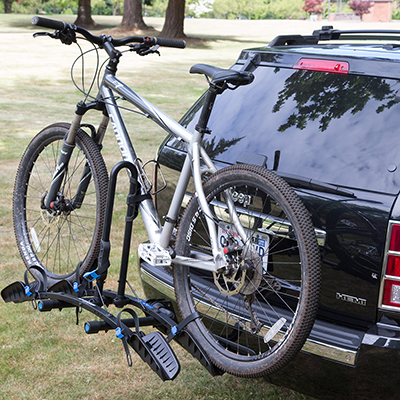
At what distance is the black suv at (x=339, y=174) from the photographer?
7.58ft

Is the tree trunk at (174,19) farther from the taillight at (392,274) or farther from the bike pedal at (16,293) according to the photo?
the taillight at (392,274)

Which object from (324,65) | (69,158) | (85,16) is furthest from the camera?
(85,16)

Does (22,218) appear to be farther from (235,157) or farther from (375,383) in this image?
(375,383)

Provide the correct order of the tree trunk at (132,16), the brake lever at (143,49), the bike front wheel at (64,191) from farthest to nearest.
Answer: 1. the tree trunk at (132,16)
2. the brake lever at (143,49)
3. the bike front wheel at (64,191)

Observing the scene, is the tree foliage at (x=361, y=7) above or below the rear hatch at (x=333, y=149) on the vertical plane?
above

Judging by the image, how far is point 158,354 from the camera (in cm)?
272

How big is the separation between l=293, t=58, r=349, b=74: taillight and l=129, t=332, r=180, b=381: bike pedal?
159 cm

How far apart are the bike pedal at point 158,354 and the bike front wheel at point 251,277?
17 cm

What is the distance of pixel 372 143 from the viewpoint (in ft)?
8.34

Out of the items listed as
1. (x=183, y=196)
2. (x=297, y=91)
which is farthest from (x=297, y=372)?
(x=297, y=91)

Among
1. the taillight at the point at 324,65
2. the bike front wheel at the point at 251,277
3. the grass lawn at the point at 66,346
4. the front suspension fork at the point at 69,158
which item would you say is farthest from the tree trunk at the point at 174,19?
the bike front wheel at the point at 251,277

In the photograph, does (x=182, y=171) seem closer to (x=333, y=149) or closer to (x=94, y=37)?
(x=333, y=149)

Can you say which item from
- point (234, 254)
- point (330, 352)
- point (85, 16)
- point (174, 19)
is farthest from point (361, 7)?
point (330, 352)

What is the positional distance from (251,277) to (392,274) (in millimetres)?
632
